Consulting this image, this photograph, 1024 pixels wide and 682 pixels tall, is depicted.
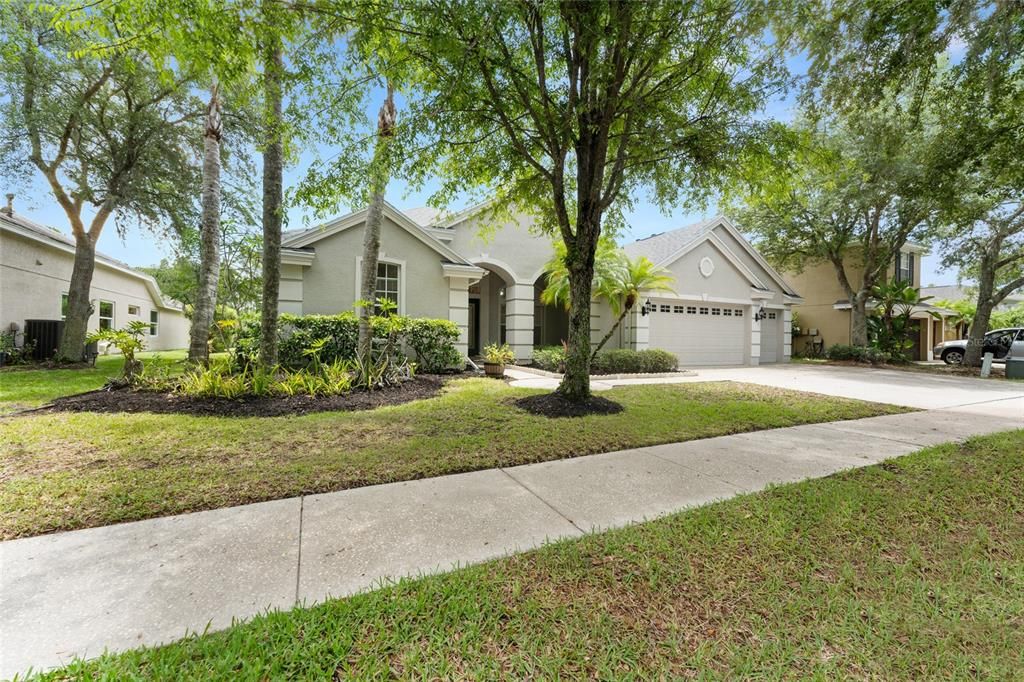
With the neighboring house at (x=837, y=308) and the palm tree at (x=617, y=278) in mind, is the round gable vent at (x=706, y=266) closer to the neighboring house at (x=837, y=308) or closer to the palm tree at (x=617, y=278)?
the palm tree at (x=617, y=278)

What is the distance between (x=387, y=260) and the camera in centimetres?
1076

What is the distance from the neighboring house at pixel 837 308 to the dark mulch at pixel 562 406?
19089mm

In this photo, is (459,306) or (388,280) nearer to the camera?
(388,280)

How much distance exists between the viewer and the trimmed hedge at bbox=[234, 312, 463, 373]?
8646mm

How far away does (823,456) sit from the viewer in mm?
4496

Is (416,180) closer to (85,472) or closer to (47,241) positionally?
(85,472)

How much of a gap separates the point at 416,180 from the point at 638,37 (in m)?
3.71

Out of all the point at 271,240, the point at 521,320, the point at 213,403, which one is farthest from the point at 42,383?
the point at 521,320

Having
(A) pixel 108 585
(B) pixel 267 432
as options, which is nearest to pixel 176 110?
(B) pixel 267 432

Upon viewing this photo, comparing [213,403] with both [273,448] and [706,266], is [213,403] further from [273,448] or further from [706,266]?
[706,266]

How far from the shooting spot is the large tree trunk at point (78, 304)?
38.1ft

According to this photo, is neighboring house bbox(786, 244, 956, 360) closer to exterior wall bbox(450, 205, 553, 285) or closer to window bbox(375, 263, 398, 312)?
exterior wall bbox(450, 205, 553, 285)

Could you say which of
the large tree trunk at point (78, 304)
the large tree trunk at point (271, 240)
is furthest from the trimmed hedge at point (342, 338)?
the large tree trunk at point (78, 304)

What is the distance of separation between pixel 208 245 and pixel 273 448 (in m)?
5.29
